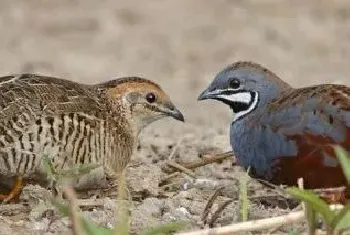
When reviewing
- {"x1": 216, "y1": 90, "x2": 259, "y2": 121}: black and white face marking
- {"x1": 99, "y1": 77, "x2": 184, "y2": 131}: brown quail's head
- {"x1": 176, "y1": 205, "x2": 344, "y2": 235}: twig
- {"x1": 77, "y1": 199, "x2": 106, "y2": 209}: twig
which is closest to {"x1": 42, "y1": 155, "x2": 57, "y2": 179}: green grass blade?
{"x1": 77, "y1": 199, "x2": 106, "y2": 209}: twig

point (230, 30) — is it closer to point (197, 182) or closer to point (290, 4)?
point (290, 4)

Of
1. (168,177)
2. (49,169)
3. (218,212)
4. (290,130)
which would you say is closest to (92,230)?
(49,169)

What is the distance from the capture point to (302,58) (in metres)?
14.1

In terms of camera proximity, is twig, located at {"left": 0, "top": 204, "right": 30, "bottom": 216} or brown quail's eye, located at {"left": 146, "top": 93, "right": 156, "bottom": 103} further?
brown quail's eye, located at {"left": 146, "top": 93, "right": 156, "bottom": 103}

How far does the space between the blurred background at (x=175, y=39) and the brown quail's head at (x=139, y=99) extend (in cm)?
464

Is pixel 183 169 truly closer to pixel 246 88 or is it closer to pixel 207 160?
pixel 207 160

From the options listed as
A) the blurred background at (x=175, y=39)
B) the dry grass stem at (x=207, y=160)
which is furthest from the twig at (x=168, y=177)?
the blurred background at (x=175, y=39)

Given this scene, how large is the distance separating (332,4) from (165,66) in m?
2.44

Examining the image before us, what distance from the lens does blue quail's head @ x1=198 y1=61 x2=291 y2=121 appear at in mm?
7566

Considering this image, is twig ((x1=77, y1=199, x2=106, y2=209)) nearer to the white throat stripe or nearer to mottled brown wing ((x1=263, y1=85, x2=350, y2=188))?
mottled brown wing ((x1=263, y1=85, x2=350, y2=188))

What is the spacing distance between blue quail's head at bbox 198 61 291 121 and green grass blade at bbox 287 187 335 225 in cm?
221

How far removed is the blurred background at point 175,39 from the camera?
13.6 metres

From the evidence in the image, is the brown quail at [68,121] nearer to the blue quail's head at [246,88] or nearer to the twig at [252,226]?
the blue quail's head at [246,88]

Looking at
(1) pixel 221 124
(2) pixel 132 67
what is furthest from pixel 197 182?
(2) pixel 132 67
